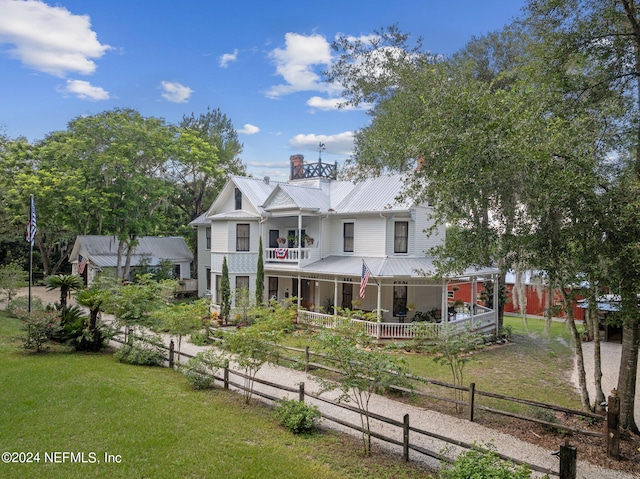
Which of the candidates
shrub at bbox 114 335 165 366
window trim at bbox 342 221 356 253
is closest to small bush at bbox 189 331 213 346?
shrub at bbox 114 335 165 366

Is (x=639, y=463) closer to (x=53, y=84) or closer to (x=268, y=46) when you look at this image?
(x=268, y=46)

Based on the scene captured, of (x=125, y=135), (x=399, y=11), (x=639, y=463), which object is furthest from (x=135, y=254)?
(x=639, y=463)

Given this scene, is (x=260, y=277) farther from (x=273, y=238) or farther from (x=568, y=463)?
(x=568, y=463)

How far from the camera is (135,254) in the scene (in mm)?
30094

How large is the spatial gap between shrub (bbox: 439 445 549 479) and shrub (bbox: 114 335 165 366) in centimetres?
1041

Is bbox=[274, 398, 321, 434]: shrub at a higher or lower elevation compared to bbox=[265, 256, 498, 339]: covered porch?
lower

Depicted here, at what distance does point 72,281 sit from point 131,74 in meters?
10.1

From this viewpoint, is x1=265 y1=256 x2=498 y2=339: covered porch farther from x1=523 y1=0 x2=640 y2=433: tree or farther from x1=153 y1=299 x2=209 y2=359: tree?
x1=523 y1=0 x2=640 y2=433: tree

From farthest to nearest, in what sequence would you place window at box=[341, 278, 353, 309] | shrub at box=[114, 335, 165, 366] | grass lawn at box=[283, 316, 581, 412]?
window at box=[341, 278, 353, 309], shrub at box=[114, 335, 165, 366], grass lawn at box=[283, 316, 581, 412]

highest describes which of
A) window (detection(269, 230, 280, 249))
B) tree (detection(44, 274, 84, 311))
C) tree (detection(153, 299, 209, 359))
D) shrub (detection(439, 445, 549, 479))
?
window (detection(269, 230, 280, 249))

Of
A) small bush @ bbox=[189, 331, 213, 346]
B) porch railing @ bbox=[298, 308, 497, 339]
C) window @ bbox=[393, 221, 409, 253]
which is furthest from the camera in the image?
window @ bbox=[393, 221, 409, 253]

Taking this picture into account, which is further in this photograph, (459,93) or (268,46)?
(268,46)

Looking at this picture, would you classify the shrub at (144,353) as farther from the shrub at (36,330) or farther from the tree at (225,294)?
the tree at (225,294)

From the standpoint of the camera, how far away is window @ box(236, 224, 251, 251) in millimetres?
23641
